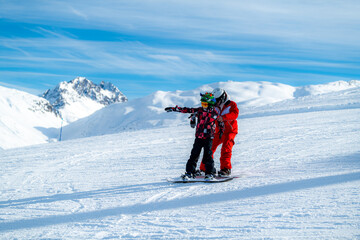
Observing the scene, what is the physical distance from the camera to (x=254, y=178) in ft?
17.6

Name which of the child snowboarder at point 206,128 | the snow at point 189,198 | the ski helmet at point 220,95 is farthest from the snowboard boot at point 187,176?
the ski helmet at point 220,95

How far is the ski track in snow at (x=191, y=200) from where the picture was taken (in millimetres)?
3176

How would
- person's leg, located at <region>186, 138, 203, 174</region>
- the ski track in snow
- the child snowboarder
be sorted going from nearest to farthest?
the ski track in snow, the child snowboarder, person's leg, located at <region>186, 138, 203, 174</region>

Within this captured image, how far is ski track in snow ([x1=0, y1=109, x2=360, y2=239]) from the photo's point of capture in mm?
3176

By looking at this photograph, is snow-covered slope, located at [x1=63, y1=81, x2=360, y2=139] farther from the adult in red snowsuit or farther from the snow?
the adult in red snowsuit

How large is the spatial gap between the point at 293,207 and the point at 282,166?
2616 mm

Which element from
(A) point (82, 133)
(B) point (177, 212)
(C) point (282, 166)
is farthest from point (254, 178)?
(A) point (82, 133)

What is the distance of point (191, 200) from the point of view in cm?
431

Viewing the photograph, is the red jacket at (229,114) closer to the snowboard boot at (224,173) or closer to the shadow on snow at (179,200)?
the snowboard boot at (224,173)

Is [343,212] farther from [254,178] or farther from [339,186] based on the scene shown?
[254,178]

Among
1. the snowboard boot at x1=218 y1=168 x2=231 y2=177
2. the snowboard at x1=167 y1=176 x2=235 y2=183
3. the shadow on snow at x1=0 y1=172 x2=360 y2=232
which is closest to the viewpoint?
the shadow on snow at x1=0 y1=172 x2=360 y2=232

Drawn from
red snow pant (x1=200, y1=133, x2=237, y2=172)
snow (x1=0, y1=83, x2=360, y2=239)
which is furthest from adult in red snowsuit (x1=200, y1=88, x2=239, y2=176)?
snow (x1=0, y1=83, x2=360, y2=239)

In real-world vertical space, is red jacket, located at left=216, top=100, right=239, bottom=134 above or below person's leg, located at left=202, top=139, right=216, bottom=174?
above

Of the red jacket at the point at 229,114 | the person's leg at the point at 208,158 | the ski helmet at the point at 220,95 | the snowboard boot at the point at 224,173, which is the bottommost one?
the snowboard boot at the point at 224,173
